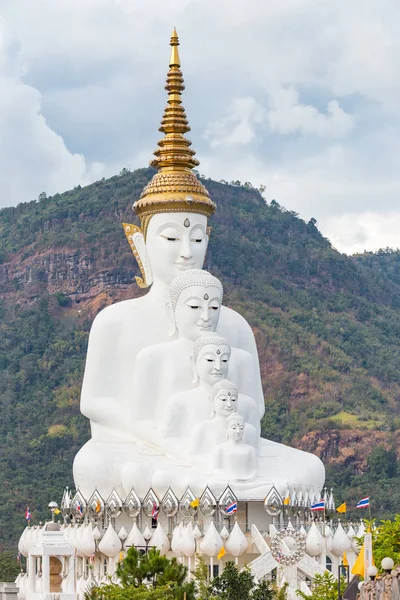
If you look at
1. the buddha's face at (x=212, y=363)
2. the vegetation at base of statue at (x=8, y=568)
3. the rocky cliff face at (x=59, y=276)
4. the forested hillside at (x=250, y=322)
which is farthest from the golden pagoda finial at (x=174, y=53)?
the rocky cliff face at (x=59, y=276)

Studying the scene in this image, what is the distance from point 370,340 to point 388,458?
1553 cm

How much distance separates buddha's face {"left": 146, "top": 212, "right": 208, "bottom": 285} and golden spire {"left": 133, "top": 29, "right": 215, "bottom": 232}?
200 mm

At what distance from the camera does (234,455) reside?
35000 millimetres

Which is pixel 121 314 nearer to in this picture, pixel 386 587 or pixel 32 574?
pixel 32 574

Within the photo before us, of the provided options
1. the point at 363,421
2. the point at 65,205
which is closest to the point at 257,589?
the point at 363,421

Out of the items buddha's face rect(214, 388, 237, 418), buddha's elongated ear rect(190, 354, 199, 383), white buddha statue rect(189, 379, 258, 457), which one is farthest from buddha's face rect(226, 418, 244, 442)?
buddha's elongated ear rect(190, 354, 199, 383)

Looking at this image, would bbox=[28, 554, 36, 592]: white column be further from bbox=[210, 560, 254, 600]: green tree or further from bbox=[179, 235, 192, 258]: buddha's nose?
bbox=[179, 235, 192, 258]: buddha's nose

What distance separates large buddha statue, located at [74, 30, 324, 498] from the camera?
1419 inches

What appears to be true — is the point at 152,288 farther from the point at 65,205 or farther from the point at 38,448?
the point at 65,205

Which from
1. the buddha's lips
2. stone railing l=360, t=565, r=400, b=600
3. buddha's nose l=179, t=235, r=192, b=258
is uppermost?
buddha's nose l=179, t=235, r=192, b=258

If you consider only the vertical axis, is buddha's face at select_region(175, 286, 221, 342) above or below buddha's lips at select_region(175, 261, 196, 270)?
below

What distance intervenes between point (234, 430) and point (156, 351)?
9.50 feet

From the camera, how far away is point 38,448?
73.2 meters

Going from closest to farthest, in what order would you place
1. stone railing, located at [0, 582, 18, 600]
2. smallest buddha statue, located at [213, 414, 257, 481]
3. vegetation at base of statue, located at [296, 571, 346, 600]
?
vegetation at base of statue, located at [296, 571, 346, 600], stone railing, located at [0, 582, 18, 600], smallest buddha statue, located at [213, 414, 257, 481]
